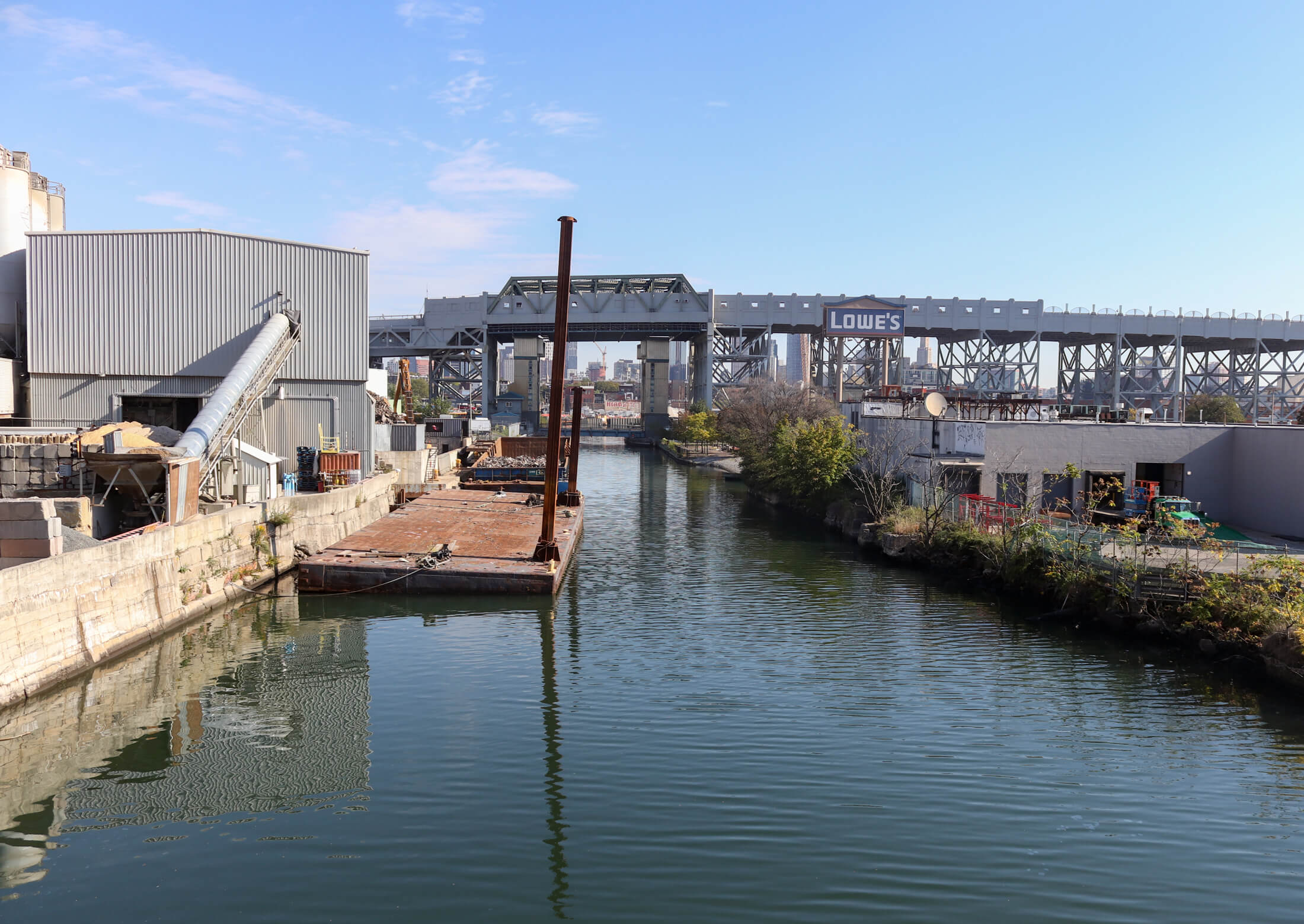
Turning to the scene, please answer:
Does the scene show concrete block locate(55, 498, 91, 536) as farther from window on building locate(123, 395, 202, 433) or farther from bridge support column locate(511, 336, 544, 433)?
bridge support column locate(511, 336, 544, 433)

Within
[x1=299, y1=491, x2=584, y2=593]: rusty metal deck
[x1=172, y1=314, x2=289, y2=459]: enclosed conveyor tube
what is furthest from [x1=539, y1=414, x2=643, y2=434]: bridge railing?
[x1=299, y1=491, x2=584, y2=593]: rusty metal deck

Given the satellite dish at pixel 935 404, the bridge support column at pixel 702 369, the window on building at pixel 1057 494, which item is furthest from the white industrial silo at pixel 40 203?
the bridge support column at pixel 702 369

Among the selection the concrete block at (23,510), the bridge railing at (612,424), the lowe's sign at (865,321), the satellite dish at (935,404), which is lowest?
the concrete block at (23,510)

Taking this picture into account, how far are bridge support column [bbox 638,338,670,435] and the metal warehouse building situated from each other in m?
67.6

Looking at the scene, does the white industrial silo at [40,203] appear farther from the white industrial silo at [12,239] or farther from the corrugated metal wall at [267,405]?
the corrugated metal wall at [267,405]

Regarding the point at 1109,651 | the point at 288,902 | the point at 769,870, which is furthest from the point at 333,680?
the point at 1109,651

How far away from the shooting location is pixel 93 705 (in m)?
17.0

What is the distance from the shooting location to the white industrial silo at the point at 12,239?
118ft

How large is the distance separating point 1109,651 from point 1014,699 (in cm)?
519

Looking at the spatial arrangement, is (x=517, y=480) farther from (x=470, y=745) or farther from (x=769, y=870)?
(x=769, y=870)

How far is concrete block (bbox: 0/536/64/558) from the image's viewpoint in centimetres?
1845

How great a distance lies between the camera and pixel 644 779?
46.1 ft

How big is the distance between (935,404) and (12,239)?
130 ft

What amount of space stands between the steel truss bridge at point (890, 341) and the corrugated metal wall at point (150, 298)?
54.9 meters
